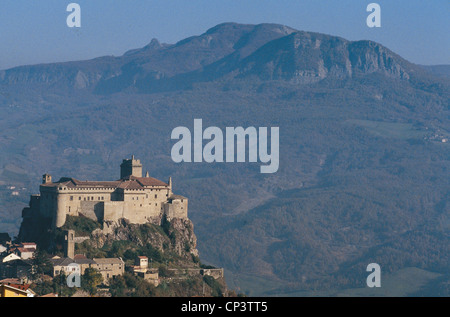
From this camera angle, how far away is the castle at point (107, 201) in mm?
114369

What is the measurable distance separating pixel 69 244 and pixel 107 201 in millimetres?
9261

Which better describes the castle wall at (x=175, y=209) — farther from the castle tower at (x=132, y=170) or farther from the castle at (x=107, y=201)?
the castle tower at (x=132, y=170)

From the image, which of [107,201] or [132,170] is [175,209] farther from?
[107,201]

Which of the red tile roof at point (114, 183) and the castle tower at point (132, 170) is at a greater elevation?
the castle tower at point (132, 170)

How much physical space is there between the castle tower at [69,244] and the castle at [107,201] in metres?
3.18

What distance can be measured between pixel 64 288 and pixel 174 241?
71.8ft

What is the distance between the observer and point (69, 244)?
109125mm

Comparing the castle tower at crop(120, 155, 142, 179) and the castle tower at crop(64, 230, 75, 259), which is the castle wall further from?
the castle tower at crop(64, 230, 75, 259)

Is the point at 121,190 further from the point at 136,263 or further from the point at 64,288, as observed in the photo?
the point at 64,288

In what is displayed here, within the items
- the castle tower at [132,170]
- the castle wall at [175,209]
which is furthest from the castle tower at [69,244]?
the castle tower at [132,170]

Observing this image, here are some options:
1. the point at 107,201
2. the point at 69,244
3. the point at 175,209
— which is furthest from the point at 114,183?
the point at 69,244

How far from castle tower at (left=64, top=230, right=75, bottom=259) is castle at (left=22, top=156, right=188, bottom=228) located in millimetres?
3179

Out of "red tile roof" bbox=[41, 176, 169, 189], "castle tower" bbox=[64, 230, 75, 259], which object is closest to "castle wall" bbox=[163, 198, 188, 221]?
"red tile roof" bbox=[41, 176, 169, 189]
